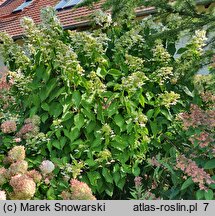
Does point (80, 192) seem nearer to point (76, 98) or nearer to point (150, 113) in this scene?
point (76, 98)

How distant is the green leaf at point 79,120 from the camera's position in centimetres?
327

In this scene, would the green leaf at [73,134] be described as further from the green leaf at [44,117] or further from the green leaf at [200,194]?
the green leaf at [200,194]

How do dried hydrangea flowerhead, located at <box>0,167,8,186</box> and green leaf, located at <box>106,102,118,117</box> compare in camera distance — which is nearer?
dried hydrangea flowerhead, located at <box>0,167,8,186</box>

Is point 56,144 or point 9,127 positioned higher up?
point 9,127

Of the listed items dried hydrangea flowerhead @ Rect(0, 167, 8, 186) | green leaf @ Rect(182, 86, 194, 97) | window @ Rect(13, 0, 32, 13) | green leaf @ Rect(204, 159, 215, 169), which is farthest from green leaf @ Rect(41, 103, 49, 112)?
window @ Rect(13, 0, 32, 13)

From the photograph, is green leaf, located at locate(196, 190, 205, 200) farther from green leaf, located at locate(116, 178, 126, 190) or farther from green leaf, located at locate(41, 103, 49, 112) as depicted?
green leaf, located at locate(41, 103, 49, 112)

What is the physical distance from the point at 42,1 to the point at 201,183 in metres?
10.9

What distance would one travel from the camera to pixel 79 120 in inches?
129

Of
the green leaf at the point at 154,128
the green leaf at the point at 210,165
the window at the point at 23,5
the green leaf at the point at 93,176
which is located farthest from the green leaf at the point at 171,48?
the window at the point at 23,5

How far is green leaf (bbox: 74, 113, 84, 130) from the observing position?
327 centimetres

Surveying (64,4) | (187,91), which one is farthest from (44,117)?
(64,4)

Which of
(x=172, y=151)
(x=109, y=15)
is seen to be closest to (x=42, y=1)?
(x=109, y=15)

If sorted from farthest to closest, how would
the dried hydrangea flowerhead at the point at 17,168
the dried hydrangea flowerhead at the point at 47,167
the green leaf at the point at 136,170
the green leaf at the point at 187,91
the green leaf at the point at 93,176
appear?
1. the green leaf at the point at 187,91
2. the green leaf at the point at 136,170
3. the green leaf at the point at 93,176
4. the dried hydrangea flowerhead at the point at 47,167
5. the dried hydrangea flowerhead at the point at 17,168

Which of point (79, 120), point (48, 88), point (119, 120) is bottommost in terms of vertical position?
point (119, 120)
